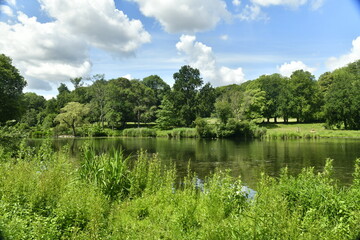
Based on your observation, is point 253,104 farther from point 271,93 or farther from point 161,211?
point 161,211

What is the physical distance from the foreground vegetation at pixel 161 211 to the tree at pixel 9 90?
29912mm

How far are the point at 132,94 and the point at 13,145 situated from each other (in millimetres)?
58059

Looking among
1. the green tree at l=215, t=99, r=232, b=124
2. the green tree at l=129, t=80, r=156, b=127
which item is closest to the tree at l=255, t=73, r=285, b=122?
the green tree at l=215, t=99, r=232, b=124

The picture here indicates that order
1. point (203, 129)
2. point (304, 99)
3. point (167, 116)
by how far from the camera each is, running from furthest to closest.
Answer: point (167, 116) → point (304, 99) → point (203, 129)

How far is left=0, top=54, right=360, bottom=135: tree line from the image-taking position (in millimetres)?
52156

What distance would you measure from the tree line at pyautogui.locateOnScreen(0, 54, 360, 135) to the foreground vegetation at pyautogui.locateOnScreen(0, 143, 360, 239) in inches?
1784

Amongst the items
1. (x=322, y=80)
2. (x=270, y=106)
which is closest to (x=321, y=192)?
(x=270, y=106)

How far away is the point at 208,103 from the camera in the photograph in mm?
69438

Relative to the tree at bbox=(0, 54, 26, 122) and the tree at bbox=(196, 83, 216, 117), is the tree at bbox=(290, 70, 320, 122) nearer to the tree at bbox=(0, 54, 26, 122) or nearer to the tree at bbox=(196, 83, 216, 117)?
the tree at bbox=(196, 83, 216, 117)

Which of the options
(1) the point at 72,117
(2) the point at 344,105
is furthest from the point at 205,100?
(1) the point at 72,117

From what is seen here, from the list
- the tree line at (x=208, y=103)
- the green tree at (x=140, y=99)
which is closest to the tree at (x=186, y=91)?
the tree line at (x=208, y=103)

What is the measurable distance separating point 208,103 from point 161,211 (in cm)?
6404

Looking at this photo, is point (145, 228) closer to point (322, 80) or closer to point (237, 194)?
point (237, 194)

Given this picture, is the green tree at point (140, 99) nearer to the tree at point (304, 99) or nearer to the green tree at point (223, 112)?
the green tree at point (223, 112)
